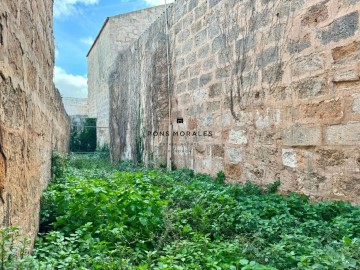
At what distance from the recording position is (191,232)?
2406 mm

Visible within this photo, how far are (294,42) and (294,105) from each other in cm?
67

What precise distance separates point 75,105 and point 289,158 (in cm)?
2051

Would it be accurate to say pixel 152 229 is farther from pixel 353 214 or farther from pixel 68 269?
pixel 353 214

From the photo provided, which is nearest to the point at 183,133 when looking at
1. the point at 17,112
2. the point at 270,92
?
the point at 270,92

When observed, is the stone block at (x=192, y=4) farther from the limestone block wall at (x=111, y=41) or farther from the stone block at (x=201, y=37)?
the limestone block wall at (x=111, y=41)

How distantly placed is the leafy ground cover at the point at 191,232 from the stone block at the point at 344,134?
0.55m

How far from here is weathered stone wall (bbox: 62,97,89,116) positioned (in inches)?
864

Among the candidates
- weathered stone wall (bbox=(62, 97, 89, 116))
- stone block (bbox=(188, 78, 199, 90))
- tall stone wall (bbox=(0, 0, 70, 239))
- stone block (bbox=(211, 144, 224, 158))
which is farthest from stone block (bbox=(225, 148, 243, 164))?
weathered stone wall (bbox=(62, 97, 89, 116))

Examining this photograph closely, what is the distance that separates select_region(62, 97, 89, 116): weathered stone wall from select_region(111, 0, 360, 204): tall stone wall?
16.7 metres

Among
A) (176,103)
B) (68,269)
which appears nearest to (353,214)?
(68,269)

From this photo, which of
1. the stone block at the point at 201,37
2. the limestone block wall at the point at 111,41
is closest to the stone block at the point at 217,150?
the stone block at the point at 201,37

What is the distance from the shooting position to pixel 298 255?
1946 millimetres

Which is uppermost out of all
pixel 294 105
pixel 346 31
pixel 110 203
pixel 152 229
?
pixel 346 31

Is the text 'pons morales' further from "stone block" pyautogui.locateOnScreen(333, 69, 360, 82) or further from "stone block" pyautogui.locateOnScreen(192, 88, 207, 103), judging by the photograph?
"stone block" pyautogui.locateOnScreen(333, 69, 360, 82)
